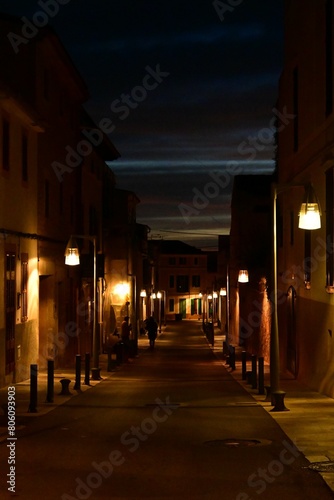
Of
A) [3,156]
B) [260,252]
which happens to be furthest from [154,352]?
[3,156]

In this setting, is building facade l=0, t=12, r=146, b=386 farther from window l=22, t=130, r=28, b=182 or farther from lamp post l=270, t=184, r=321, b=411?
lamp post l=270, t=184, r=321, b=411

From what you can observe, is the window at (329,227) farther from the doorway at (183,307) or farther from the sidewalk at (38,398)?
Result: the doorway at (183,307)

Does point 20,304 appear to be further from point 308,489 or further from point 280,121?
point 308,489

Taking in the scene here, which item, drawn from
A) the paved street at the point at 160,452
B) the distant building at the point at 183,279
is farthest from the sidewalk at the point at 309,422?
the distant building at the point at 183,279

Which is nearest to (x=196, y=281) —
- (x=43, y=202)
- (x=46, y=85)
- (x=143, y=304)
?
(x=143, y=304)

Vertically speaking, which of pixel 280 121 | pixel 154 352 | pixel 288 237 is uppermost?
pixel 280 121

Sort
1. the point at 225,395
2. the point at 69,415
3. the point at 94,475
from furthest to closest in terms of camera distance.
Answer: the point at 225,395, the point at 69,415, the point at 94,475

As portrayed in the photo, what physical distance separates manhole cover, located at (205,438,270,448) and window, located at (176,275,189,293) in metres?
107

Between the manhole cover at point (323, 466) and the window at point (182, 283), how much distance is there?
109m

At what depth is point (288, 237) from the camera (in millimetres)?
28922

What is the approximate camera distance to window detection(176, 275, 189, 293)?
121 meters

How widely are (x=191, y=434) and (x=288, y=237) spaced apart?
49.7 ft

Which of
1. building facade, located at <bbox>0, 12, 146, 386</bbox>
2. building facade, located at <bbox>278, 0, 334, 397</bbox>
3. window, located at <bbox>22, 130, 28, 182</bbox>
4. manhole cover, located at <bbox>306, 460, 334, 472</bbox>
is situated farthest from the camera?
window, located at <bbox>22, 130, 28, 182</bbox>

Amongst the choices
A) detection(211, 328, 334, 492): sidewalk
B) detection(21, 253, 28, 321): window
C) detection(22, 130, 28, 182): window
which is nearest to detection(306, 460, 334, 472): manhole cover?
detection(211, 328, 334, 492): sidewalk
